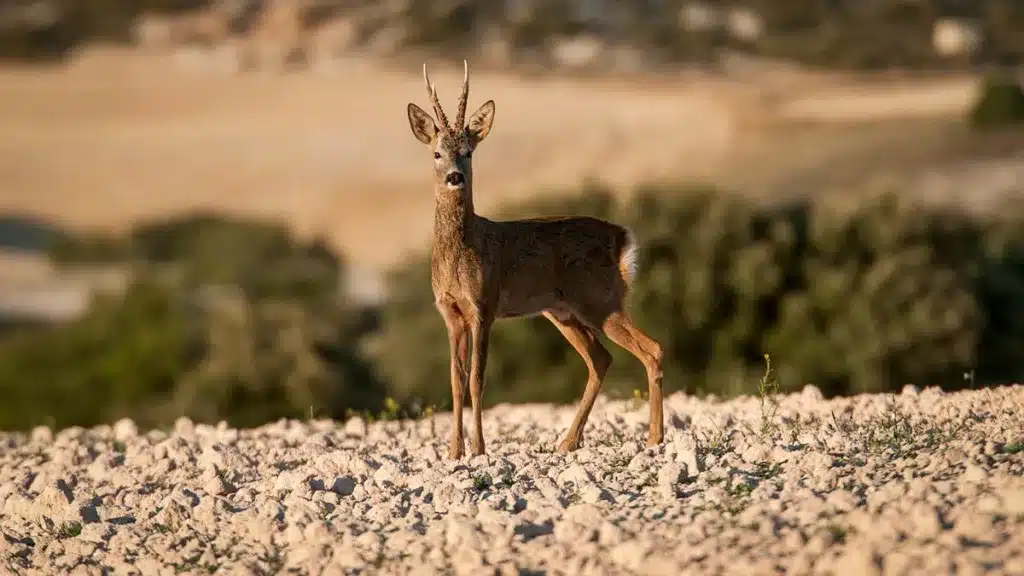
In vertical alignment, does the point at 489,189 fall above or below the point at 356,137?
below

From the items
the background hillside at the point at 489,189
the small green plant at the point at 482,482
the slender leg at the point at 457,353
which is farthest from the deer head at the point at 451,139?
the background hillside at the point at 489,189

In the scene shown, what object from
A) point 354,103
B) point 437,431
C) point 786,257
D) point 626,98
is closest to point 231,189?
point 354,103

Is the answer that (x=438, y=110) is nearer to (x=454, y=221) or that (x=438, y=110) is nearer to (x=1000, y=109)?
(x=454, y=221)

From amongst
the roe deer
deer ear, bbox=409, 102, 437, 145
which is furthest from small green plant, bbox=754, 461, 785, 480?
deer ear, bbox=409, 102, 437, 145

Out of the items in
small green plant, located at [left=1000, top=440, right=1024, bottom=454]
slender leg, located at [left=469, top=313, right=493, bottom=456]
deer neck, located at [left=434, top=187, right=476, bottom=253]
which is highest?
deer neck, located at [left=434, top=187, right=476, bottom=253]

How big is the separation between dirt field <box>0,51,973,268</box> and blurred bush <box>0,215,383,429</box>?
26630 millimetres

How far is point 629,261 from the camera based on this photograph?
10.0 m

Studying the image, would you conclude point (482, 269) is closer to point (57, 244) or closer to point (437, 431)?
point (437, 431)

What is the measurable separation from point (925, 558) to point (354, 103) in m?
83.7

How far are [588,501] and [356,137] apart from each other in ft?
263

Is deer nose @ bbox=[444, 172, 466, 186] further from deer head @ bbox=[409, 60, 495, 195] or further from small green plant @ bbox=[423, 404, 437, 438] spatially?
small green plant @ bbox=[423, 404, 437, 438]

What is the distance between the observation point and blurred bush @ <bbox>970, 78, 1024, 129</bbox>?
6525 cm

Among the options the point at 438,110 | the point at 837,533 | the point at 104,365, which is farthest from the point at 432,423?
the point at 104,365

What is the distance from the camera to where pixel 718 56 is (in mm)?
84375
